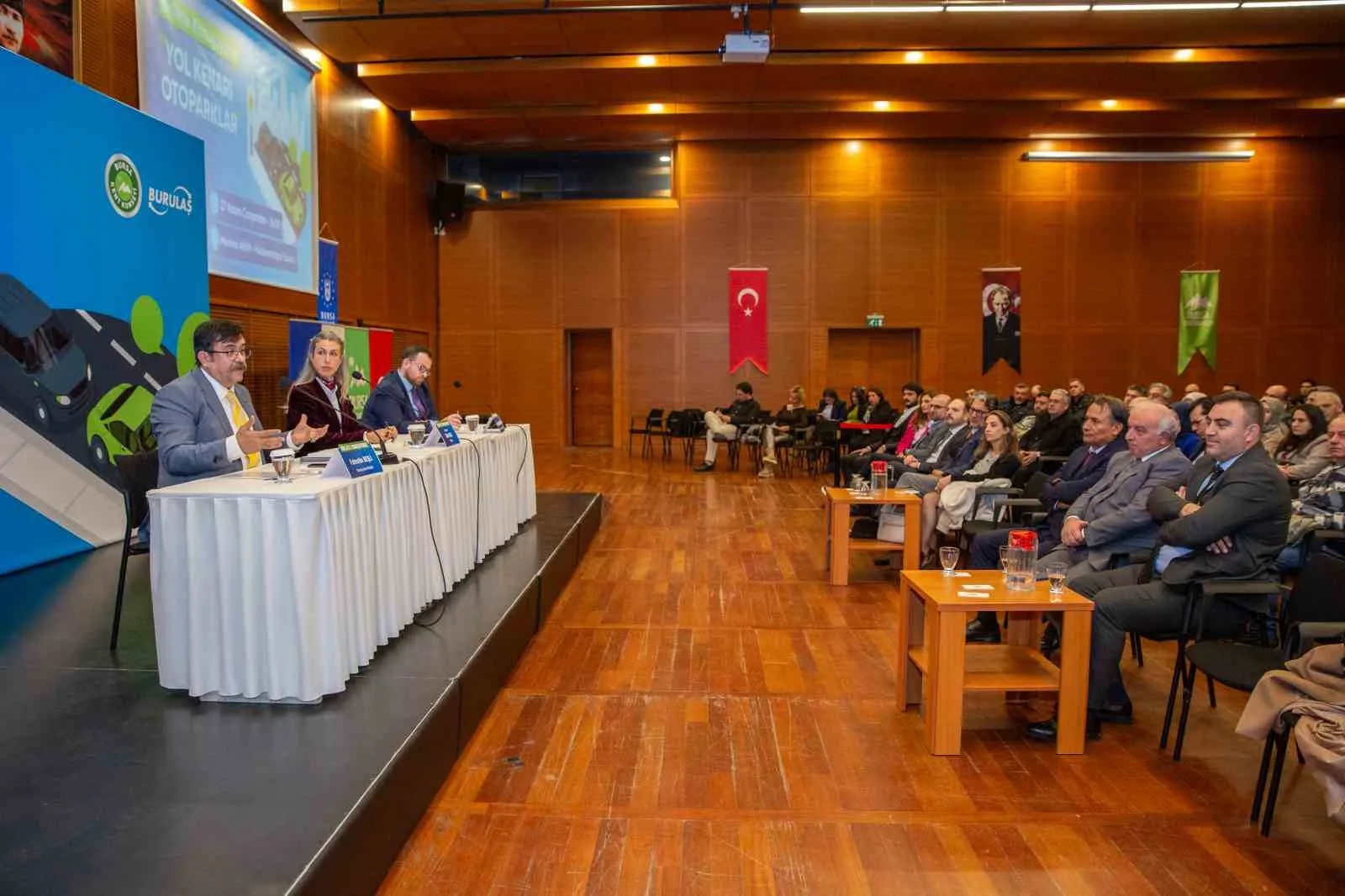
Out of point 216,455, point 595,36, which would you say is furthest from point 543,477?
point 216,455

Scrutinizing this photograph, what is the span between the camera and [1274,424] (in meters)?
7.71

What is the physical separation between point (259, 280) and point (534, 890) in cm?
750

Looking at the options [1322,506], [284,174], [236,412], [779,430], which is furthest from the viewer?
[779,430]

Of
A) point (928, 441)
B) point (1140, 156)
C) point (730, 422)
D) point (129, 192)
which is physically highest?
point (1140, 156)

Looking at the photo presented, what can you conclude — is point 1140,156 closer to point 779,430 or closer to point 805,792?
point 779,430

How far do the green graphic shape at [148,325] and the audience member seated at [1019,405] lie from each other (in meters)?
8.07

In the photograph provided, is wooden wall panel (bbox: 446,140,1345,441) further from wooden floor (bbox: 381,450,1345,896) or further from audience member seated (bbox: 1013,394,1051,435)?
wooden floor (bbox: 381,450,1345,896)

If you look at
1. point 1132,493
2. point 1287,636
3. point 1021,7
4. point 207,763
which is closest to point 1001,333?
point 1021,7

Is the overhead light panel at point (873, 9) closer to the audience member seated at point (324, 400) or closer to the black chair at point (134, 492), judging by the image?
the audience member seated at point (324, 400)

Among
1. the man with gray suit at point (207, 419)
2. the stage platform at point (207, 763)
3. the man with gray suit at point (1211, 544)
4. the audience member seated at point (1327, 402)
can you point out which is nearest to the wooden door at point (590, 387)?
the audience member seated at point (1327, 402)

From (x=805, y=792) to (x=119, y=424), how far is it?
4.82m

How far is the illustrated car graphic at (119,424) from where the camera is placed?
545 centimetres

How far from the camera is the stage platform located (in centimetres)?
207

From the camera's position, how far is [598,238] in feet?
47.3
